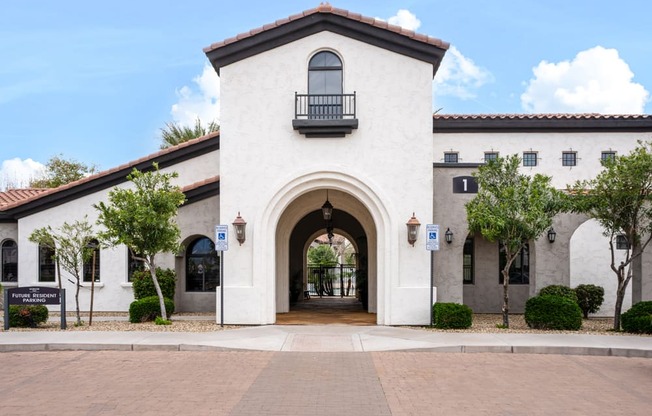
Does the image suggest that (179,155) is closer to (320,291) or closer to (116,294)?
(116,294)

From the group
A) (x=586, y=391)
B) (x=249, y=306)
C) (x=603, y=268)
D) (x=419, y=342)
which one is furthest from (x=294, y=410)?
(x=603, y=268)

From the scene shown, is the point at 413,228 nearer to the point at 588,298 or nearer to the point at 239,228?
the point at 239,228

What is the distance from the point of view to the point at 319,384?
9.05 metres

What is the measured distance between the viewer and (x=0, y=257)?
2017 centimetres

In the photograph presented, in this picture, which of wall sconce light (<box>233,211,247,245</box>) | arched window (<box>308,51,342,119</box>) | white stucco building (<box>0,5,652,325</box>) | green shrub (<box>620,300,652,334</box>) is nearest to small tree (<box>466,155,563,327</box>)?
white stucco building (<box>0,5,652,325</box>)

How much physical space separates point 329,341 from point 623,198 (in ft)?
26.8

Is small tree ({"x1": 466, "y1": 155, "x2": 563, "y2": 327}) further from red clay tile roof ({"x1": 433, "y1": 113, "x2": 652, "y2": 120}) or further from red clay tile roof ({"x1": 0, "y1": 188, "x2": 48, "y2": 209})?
red clay tile roof ({"x1": 0, "y1": 188, "x2": 48, "y2": 209})

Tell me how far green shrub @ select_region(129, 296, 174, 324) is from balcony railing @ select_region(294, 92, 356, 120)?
6512mm

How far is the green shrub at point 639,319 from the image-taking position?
13945 mm

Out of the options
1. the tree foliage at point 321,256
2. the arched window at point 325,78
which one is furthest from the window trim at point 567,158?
the tree foliage at point 321,256

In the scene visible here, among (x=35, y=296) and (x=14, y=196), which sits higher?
(x=14, y=196)

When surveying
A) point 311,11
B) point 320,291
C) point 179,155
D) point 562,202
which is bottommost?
point 320,291

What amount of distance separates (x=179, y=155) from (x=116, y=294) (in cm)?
532

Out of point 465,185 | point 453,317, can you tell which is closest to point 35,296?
point 453,317
